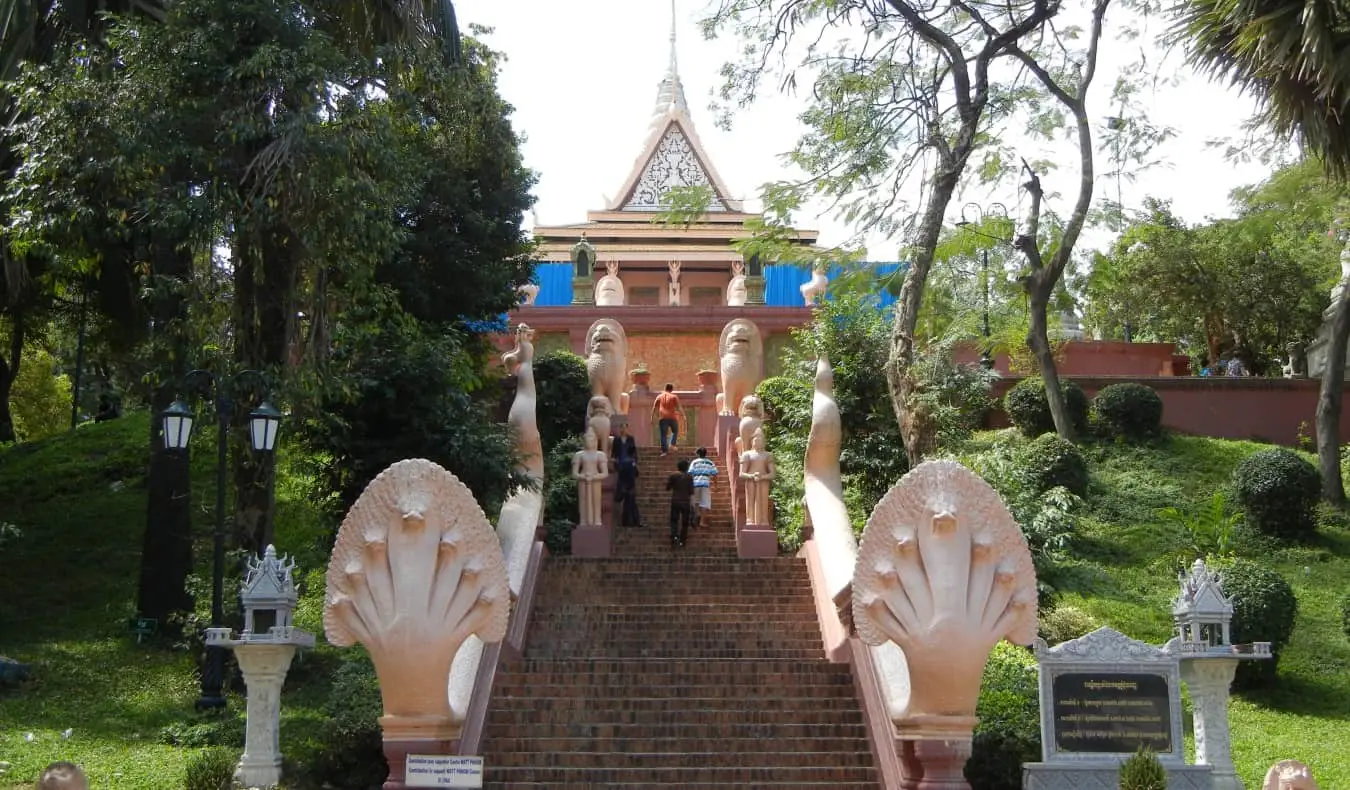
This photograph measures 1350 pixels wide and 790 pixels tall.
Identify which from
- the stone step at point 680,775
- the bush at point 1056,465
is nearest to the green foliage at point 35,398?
the bush at point 1056,465

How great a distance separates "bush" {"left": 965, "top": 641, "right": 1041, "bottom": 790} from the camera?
10.1 m

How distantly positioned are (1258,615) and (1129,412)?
23.1ft

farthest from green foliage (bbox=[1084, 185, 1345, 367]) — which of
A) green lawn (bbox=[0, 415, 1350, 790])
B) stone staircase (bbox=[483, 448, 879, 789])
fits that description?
stone staircase (bbox=[483, 448, 879, 789])

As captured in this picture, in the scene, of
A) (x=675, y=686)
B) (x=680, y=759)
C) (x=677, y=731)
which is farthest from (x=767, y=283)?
(x=680, y=759)

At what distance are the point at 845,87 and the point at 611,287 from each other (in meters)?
12.1

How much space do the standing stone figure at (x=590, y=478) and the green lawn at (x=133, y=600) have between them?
2852mm

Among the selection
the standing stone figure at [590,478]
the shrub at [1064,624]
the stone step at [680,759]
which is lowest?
the stone step at [680,759]

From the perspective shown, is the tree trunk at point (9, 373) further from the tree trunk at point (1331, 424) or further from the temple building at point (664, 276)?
the tree trunk at point (1331, 424)

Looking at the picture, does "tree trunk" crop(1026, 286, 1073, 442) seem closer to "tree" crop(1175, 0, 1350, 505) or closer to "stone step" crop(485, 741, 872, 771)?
"tree" crop(1175, 0, 1350, 505)

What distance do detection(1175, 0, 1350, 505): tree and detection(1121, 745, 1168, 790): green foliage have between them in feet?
29.1

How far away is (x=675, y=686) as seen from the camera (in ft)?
37.7

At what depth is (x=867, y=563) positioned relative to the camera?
8992mm

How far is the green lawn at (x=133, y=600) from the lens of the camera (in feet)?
36.9

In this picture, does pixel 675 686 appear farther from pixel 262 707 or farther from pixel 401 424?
pixel 401 424
